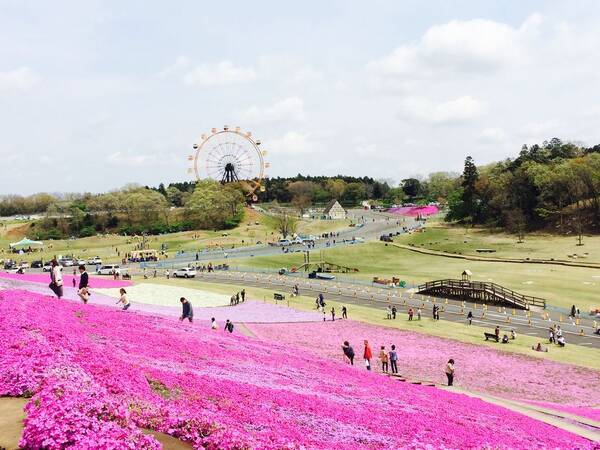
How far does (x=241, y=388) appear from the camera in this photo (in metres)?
16.6

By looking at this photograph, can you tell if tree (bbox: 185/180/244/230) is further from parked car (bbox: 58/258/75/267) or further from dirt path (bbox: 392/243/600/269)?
parked car (bbox: 58/258/75/267)

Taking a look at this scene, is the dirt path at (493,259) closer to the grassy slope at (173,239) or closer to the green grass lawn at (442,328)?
the grassy slope at (173,239)

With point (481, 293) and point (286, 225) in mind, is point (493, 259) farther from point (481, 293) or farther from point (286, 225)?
point (286, 225)

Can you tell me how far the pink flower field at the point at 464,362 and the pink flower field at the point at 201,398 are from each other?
7.52m

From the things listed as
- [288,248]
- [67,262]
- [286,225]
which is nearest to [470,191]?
[286,225]

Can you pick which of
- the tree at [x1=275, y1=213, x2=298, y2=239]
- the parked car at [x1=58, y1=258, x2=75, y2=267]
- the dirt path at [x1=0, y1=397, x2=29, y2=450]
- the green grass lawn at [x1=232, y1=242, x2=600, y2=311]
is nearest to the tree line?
the green grass lawn at [x1=232, y1=242, x2=600, y2=311]

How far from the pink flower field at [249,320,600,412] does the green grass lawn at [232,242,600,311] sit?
28.9 m

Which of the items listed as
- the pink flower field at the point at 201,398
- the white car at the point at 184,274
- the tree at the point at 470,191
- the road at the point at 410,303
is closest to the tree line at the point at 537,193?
the tree at the point at 470,191

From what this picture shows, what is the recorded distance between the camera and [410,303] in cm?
6328

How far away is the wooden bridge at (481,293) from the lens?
63.8 metres

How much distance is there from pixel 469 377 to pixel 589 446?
18439 mm

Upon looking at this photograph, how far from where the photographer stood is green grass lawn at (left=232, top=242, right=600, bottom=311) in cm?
7113

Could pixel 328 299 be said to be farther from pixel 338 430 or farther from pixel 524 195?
pixel 524 195

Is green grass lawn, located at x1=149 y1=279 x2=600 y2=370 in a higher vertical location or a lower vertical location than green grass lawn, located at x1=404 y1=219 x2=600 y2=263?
lower
